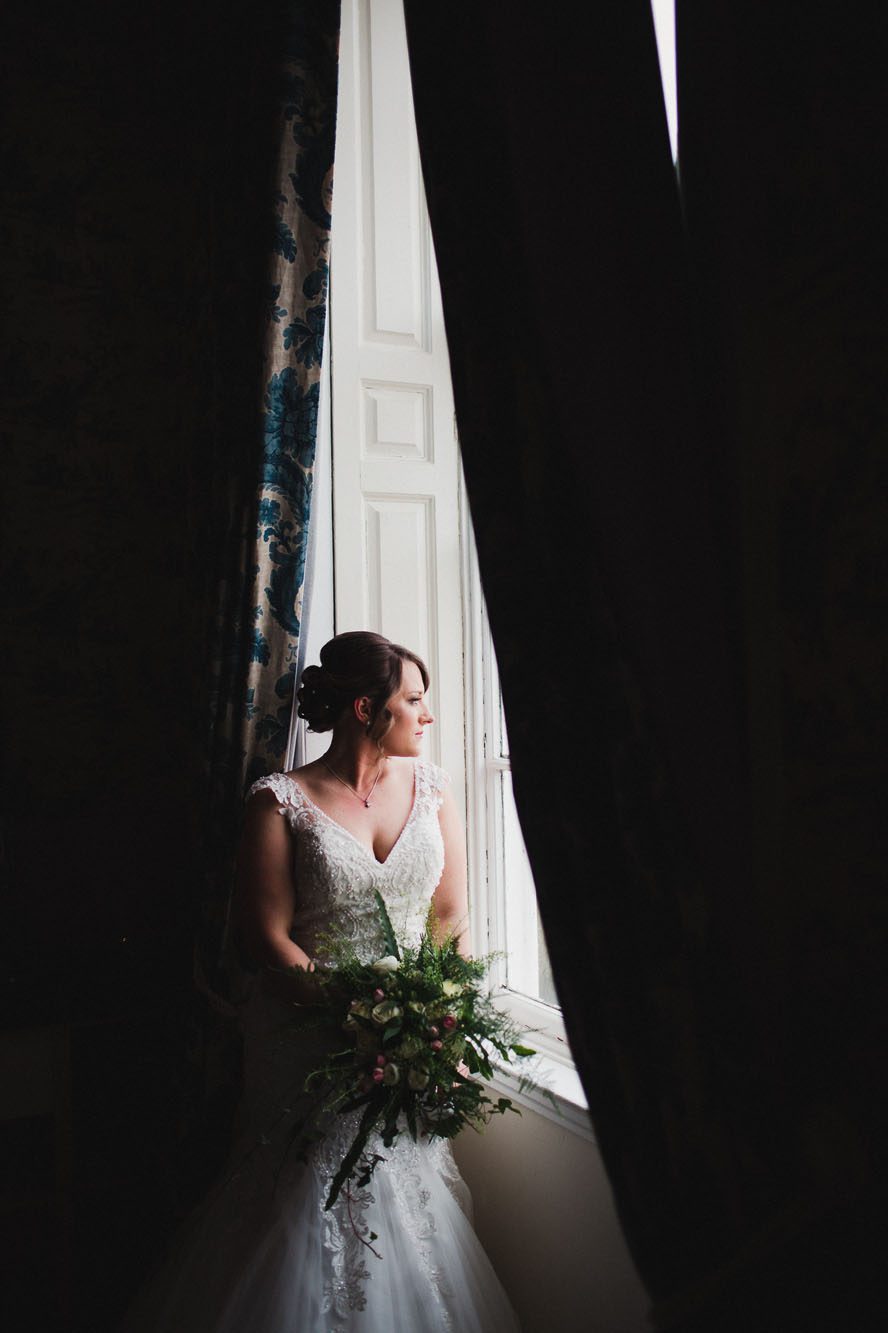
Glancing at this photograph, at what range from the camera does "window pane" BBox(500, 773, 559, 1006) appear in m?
2.55

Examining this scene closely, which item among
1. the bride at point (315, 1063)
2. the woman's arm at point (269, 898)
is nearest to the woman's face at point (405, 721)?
the bride at point (315, 1063)

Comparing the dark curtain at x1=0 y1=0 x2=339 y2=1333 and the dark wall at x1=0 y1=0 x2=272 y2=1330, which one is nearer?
the dark curtain at x1=0 y1=0 x2=339 y2=1333

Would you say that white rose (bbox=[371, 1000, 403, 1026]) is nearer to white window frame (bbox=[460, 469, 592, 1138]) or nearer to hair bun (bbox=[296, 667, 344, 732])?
hair bun (bbox=[296, 667, 344, 732])

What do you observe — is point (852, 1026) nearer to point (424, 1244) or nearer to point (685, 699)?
point (685, 699)

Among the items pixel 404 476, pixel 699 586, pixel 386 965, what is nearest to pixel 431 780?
pixel 386 965

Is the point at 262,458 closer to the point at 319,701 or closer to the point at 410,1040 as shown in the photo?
the point at 319,701

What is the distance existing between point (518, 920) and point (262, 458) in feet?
4.28

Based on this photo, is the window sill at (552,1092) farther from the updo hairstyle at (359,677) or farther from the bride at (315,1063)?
the updo hairstyle at (359,677)

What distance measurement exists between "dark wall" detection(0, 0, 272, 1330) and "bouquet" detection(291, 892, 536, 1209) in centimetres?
85

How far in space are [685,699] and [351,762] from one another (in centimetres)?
133

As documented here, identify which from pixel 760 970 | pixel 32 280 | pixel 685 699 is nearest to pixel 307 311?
pixel 32 280

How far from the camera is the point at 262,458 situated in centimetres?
220

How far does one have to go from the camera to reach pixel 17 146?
2.89 meters

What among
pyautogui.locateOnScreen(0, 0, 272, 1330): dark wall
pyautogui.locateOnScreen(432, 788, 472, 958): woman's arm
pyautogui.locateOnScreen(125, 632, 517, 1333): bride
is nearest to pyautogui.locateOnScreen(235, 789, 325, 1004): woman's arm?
pyautogui.locateOnScreen(125, 632, 517, 1333): bride
